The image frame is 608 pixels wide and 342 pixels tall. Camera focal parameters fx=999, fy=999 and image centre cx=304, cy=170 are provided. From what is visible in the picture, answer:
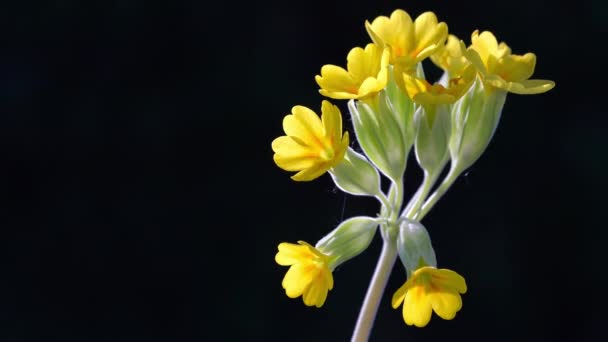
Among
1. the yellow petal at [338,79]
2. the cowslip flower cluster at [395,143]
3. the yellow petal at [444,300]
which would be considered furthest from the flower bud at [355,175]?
the yellow petal at [444,300]

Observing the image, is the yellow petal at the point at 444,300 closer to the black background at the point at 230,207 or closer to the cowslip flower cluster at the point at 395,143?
the cowslip flower cluster at the point at 395,143

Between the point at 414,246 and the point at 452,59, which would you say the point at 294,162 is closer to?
the point at 414,246

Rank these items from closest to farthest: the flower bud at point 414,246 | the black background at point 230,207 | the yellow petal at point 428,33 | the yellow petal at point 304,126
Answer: the flower bud at point 414,246, the yellow petal at point 304,126, the yellow petal at point 428,33, the black background at point 230,207

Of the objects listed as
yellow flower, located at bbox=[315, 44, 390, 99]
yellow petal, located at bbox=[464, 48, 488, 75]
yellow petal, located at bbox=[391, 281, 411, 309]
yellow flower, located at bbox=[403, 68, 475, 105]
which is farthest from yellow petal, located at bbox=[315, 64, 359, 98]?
yellow petal, located at bbox=[391, 281, 411, 309]

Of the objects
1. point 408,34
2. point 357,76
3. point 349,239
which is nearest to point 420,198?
point 349,239

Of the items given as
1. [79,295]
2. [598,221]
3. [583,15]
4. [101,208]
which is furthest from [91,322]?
[583,15]

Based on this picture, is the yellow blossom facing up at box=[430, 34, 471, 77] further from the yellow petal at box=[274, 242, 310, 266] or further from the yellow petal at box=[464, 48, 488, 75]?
the yellow petal at box=[274, 242, 310, 266]

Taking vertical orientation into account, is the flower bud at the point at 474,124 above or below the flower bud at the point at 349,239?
above
